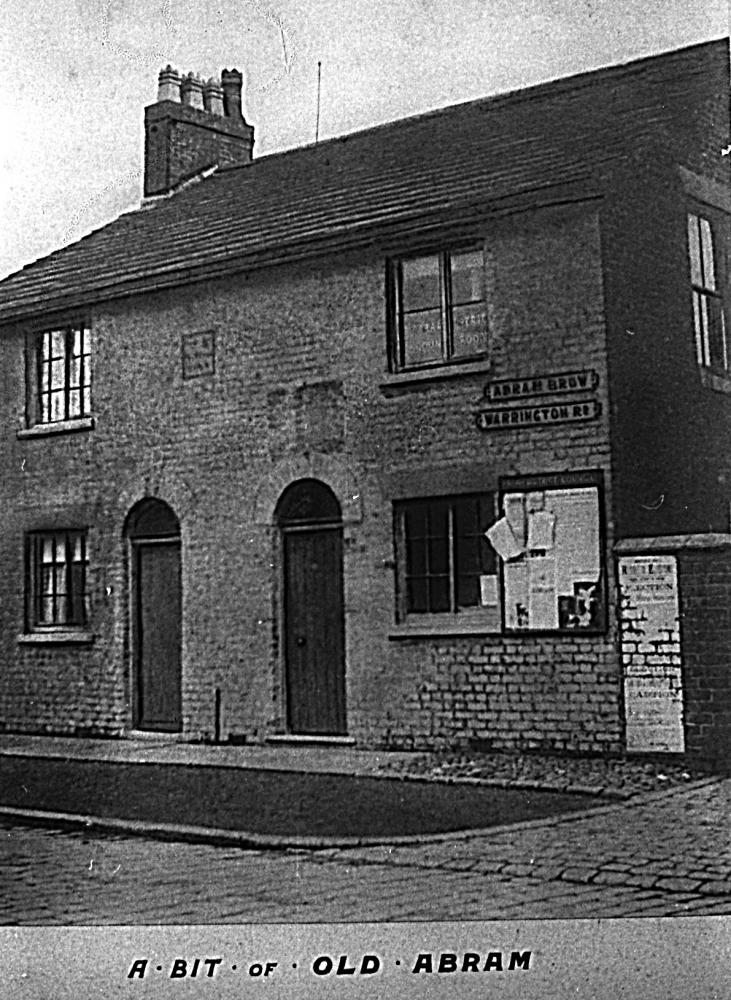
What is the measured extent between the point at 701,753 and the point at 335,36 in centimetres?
251

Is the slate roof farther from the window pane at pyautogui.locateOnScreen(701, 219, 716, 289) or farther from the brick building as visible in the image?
the window pane at pyautogui.locateOnScreen(701, 219, 716, 289)

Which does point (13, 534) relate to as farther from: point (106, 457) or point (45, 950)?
point (45, 950)

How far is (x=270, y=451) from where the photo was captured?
3910 mm

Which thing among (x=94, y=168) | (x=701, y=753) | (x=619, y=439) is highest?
(x=94, y=168)

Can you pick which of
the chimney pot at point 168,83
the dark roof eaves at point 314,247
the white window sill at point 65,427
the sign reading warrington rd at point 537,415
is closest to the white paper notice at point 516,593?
the sign reading warrington rd at point 537,415

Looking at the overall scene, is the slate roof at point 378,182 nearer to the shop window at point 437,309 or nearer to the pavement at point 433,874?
the shop window at point 437,309

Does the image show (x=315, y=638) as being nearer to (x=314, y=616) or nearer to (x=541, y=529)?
(x=314, y=616)

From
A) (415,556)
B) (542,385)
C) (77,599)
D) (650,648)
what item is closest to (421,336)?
(542,385)

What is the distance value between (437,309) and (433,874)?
5.65 feet

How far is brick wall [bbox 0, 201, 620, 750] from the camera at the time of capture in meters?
3.57

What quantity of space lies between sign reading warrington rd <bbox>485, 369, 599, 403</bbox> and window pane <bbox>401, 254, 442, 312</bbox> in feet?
1.19

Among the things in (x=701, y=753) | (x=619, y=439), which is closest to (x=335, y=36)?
(x=619, y=439)

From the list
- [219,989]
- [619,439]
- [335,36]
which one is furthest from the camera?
[335,36]

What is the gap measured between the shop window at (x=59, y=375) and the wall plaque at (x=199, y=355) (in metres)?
0.38
